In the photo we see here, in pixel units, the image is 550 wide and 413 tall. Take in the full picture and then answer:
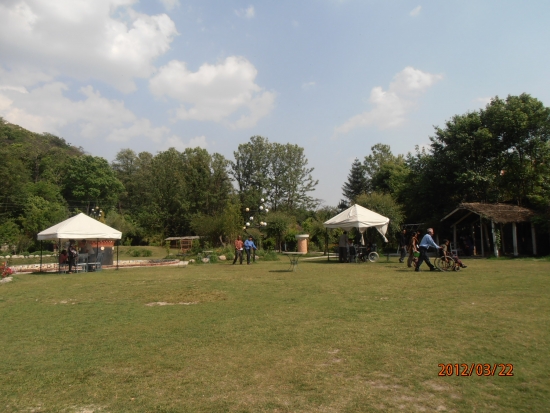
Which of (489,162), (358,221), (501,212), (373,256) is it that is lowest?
(373,256)

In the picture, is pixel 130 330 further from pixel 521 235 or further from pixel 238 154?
pixel 238 154

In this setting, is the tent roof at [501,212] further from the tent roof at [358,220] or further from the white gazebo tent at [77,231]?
the white gazebo tent at [77,231]

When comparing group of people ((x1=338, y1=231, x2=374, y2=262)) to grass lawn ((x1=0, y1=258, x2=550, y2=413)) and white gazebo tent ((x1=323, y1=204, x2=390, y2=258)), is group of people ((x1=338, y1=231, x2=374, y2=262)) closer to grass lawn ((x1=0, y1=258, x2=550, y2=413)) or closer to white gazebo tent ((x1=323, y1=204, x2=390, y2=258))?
white gazebo tent ((x1=323, y1=204, x2=390, y2=258))

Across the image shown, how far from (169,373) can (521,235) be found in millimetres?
26487

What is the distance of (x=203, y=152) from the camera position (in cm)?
5350

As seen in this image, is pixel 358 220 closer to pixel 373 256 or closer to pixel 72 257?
pixel 373 256

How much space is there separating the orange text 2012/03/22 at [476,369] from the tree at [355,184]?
4957 centimetres

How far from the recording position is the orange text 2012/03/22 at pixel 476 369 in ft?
15.2

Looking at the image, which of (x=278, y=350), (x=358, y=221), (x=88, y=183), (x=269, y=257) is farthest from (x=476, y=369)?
(x=88, y=183)

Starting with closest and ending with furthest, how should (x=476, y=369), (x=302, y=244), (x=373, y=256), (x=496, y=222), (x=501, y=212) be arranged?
(x=476, y=369) → (x=373, y=256) → (x=496, y=222) → (x=501, y=212) → (x=302, y=244)

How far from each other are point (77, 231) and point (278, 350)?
14205mm

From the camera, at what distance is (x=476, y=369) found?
4.76 meters

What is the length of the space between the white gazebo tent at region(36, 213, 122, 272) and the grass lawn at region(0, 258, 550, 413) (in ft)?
22.4

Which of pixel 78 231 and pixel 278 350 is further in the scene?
pixel 78 231
